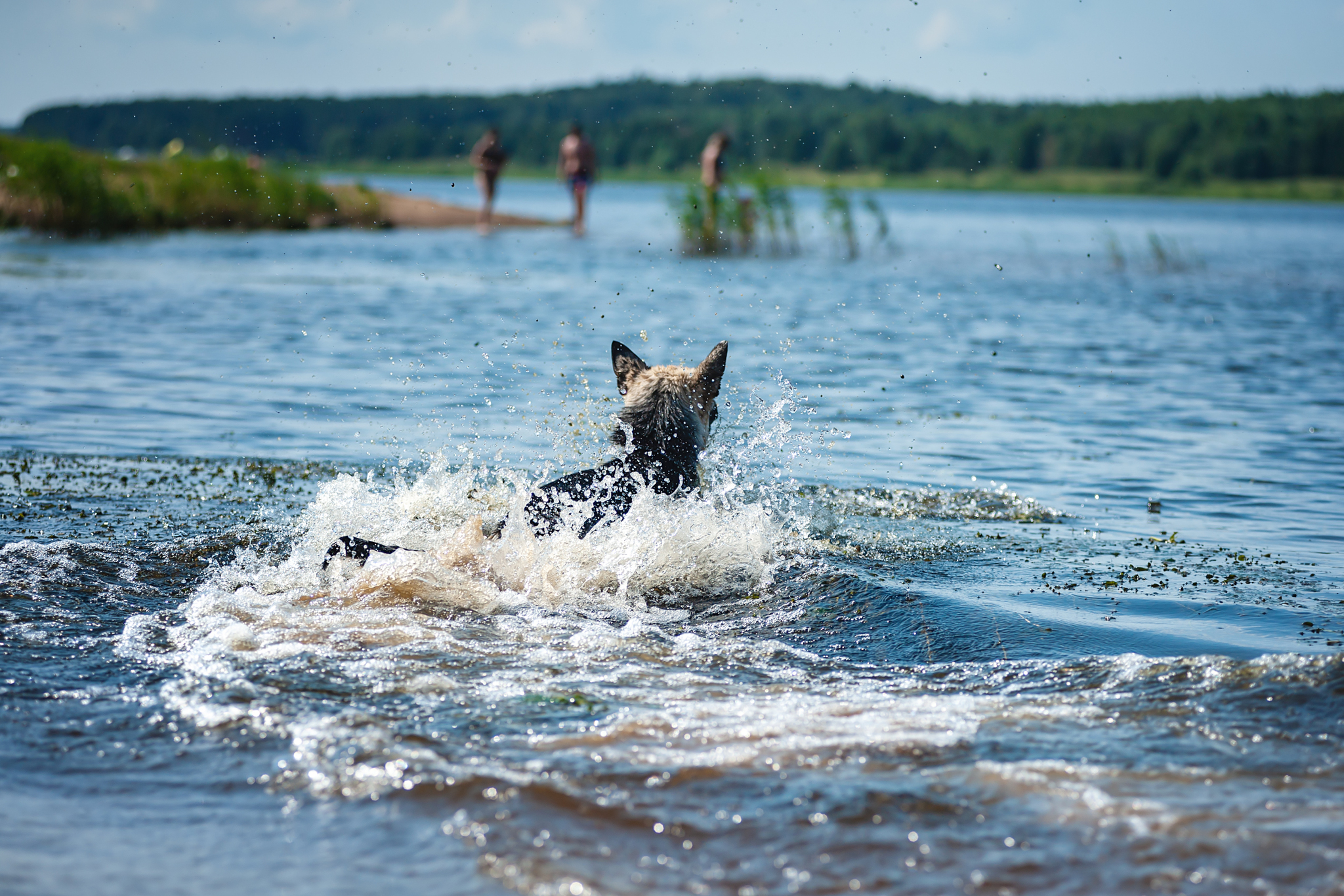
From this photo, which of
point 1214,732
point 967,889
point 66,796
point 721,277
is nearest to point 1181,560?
point 1214,732

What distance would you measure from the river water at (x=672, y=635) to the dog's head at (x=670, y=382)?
0.63 m

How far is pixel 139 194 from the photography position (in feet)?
109

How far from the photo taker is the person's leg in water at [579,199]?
121 ft

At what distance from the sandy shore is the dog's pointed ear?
32.7 metres

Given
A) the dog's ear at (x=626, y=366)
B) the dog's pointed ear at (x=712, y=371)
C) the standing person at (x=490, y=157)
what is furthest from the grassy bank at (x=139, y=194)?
the dog's pointed ear at (x=712, y=371)

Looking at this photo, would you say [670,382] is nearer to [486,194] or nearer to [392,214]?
→ [486,194]

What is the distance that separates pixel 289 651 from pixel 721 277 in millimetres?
21463

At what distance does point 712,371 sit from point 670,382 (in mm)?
273

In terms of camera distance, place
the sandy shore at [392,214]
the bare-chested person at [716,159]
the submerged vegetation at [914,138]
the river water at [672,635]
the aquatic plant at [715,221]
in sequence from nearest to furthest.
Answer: the river water at [672,635], the aquatic plant at [715,221], the bare-chested person at [716,159], the sandy shore at [392,214], the submerged vegetation at [914,138]

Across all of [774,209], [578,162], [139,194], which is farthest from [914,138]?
[139,194]

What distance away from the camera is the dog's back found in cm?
670

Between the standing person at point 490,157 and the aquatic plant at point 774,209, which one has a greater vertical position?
the standing person at point 490,157

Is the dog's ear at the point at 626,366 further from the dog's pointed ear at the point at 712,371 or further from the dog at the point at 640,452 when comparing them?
the dog's pointed ear at the point at 712,371

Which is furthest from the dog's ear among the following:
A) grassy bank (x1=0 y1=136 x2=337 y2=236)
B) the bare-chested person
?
grassy bank (x1=0 y1=136 x2=337 y2=236)
